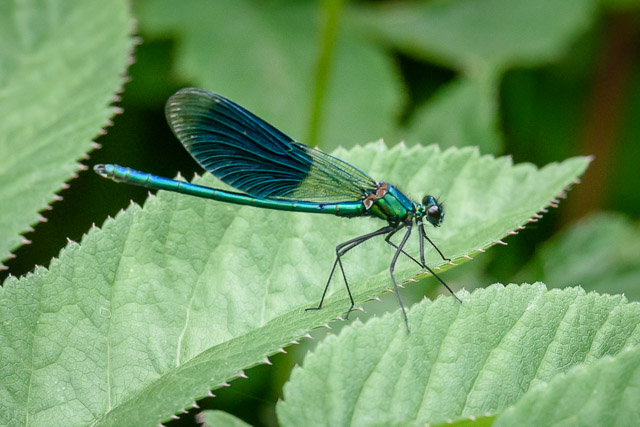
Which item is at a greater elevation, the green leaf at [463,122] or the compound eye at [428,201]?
the green leaf at [463,122]

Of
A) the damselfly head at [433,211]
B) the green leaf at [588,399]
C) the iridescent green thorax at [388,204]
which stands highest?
the iridescent green thorax at [388,204]

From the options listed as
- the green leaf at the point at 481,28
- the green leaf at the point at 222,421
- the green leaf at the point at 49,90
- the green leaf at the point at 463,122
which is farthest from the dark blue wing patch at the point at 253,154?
the green leaf at the point at 481,28

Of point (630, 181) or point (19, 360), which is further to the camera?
point (630, 181)

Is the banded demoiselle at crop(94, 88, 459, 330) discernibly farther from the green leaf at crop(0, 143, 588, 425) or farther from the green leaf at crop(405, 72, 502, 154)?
the green leaf at crop(405, 72, 502, 154)

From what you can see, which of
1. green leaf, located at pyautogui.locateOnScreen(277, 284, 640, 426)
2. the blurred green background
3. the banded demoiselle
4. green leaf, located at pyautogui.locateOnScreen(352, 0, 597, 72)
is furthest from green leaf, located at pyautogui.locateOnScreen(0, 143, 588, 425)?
green leaf, located at pyautogui.locateOnScreen(352, 0, 597, 72)

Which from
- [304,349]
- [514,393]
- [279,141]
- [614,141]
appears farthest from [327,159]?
[614,141]

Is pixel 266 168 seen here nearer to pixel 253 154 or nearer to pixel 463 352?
pixel 253 154

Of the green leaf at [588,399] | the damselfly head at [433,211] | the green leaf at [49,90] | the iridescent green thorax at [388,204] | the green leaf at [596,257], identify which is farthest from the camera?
the green leaf at [596,257]

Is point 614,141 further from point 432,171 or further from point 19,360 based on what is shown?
point 19,360

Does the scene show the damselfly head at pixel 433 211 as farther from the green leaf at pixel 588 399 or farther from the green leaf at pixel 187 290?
the green leaf at pixel 588 399
